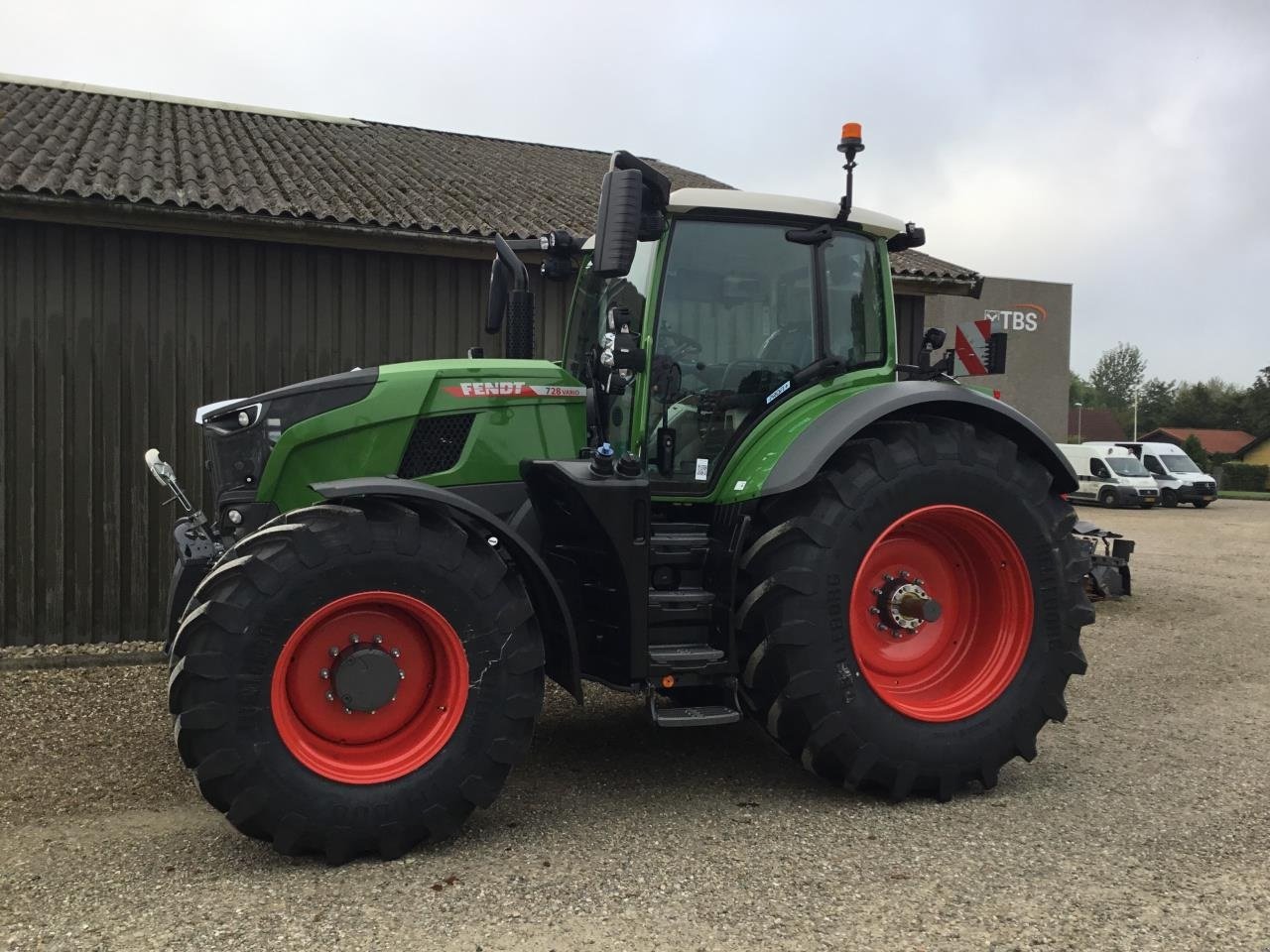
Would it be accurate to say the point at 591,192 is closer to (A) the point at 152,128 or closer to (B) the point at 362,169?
(B) the point at 362,169

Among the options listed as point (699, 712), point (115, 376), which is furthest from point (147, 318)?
point (699, 712)

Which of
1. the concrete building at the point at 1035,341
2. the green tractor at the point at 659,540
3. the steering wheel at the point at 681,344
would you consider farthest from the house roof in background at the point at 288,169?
the concrete building at the point at 1035,341

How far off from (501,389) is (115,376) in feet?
14.8

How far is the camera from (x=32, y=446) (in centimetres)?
740

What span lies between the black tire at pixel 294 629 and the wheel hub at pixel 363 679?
0.75 ft

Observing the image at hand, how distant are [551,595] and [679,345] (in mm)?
1227

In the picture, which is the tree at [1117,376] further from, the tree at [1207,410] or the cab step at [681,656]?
the cab step at [681,656]

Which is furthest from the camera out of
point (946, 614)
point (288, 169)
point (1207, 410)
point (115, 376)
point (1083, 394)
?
point (1083, 394)

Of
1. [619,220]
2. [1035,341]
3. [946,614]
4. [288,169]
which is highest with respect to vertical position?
[1035,341]

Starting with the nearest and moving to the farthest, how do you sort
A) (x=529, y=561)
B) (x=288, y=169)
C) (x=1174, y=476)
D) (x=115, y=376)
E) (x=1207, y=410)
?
(x=529, y=561) → (x=115, y=376) → (x=288, y=169) → (x=1174, y=476) → (x=1207, y=410)

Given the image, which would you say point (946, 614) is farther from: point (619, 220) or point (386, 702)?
point (386, 702)

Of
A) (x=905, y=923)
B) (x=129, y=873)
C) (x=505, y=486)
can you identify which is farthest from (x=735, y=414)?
(x=129, y=873)

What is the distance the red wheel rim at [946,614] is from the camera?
4.41 meters

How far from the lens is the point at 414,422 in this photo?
4316 millimetres
